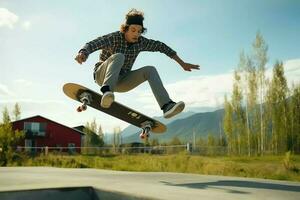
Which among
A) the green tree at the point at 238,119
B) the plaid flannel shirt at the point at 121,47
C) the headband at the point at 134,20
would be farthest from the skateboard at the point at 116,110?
the green tree at the point at 238,119

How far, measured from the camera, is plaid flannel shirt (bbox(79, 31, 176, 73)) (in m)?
5.34

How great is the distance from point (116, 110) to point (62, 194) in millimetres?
2911

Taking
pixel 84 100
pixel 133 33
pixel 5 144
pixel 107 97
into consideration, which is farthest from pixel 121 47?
pixel 5 144

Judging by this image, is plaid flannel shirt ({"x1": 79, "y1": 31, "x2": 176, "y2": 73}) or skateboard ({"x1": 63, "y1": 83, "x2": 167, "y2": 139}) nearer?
plaid flannel shirt ({"x1": 79, "y1": 31, "x2": 176, "y2": 73})

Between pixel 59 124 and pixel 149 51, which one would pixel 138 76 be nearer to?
pixel 149 51

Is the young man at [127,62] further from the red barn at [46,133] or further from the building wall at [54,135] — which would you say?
the building wall at [54,135]

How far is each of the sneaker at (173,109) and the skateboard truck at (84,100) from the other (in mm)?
1203

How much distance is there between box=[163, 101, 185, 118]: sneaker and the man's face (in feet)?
3.53

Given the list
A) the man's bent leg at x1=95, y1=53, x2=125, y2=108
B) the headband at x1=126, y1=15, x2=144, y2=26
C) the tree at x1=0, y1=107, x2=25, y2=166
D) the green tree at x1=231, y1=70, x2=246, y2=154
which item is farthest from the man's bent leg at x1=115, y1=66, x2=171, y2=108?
the green tree at x1=231, y1=70, x2=246, y2=154

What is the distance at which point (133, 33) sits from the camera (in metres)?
5.49

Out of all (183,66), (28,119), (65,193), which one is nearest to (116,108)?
(183,66)

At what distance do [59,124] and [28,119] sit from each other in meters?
4.61

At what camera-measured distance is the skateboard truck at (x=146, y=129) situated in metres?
5.72

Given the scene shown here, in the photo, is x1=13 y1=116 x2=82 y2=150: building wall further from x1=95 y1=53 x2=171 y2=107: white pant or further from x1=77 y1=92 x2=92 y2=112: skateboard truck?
x1=95 y1=53 x2=171 y2=107: white pant
